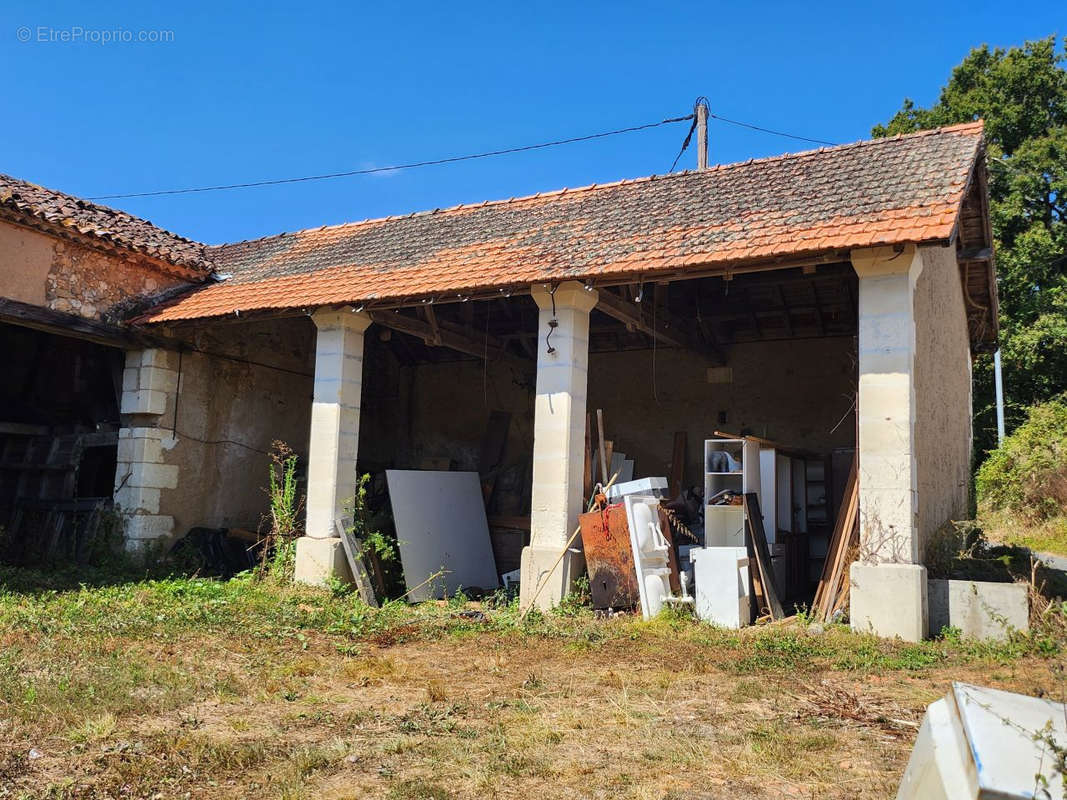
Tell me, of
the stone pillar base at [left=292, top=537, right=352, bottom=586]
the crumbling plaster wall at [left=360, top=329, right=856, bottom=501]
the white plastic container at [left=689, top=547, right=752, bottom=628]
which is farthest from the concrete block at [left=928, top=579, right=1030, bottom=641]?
the stone pillar base at [left=292, top=537, right=352, bottom=586]

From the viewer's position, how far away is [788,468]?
33.7ft

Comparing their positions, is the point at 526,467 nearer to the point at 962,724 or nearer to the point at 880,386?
the point at 880,386

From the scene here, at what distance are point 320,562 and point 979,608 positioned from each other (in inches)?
265

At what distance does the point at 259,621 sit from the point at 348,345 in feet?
11.7

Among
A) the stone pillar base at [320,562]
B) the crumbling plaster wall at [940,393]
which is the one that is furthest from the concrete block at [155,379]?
the crumbling plaster wall at [940,393]

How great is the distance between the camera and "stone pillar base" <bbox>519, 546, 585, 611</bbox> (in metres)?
8.88

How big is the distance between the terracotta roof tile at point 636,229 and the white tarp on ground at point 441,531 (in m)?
2.48

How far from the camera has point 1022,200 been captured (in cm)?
2205

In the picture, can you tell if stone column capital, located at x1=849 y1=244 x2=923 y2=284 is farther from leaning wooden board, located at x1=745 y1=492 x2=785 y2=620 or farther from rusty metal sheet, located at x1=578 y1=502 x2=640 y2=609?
rusty metal sheet, located at x1=578 y1=502 x2=640 y2=609

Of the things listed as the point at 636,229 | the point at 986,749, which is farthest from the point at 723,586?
the point at 986,749

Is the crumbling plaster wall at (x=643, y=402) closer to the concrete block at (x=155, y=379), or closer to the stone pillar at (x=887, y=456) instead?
the stone pillar at (x=887, y=456)

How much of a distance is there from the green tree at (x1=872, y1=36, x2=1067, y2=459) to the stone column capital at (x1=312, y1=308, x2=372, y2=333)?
17.1 m

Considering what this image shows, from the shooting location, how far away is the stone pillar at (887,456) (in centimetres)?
Result: 721

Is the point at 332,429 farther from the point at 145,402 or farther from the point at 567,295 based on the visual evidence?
the point at 567,295
